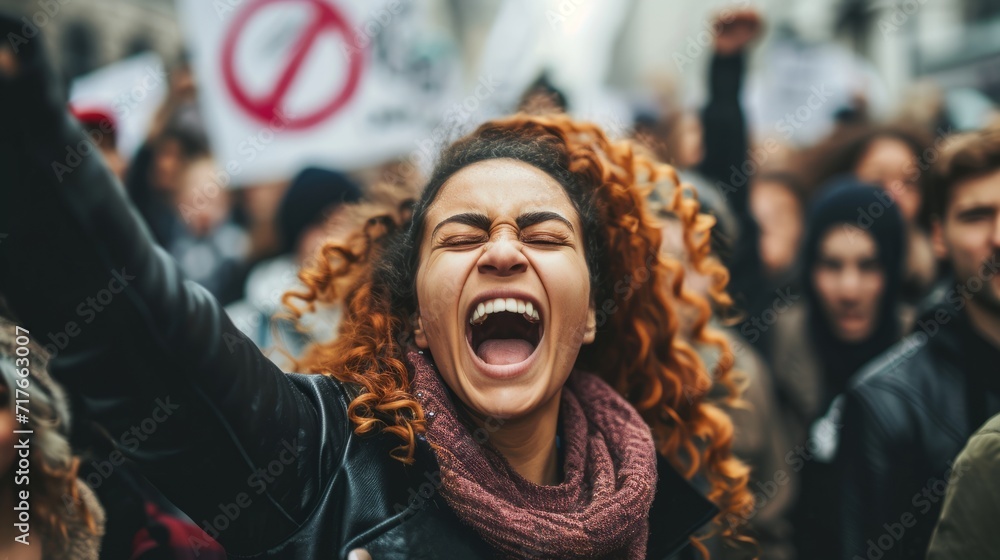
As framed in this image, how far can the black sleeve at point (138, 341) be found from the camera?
1521 millimetres

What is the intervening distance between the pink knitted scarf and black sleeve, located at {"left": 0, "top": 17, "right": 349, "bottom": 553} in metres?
0.29

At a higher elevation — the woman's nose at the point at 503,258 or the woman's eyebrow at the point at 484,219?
the woman's eyebrow at the point at 484,219

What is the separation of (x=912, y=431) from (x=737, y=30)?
2033 millimetres

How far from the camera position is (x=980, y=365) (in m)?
3.01

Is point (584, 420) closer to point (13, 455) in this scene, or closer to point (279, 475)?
point (279, 475)

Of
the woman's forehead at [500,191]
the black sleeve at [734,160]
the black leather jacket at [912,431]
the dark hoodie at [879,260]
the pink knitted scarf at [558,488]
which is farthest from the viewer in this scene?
the black sleeve at [734,160]

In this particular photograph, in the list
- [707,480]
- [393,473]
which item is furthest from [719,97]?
[393,473]

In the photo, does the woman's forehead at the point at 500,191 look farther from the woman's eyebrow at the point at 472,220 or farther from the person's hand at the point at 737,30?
the person's hand at the point at 737,30

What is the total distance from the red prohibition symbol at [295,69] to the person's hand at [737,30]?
2.13m

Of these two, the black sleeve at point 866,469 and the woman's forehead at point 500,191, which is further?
the black sleeve at point 866,469

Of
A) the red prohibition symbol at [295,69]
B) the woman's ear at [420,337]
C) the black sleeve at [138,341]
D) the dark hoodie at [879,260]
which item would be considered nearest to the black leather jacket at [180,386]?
the black sleeve at [138,341]

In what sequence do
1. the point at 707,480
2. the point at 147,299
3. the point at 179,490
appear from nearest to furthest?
the point at 147,299 < the point at 179,490 < the point at 707,480

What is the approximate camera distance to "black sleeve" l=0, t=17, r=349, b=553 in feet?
4.99

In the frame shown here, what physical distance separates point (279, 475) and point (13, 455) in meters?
0.70
